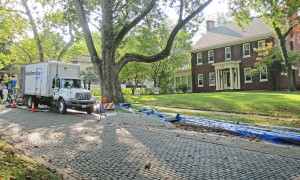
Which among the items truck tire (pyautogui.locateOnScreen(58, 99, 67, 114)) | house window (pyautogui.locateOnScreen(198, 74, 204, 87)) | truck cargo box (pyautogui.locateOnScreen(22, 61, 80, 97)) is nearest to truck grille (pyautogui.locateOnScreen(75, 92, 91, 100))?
truck tire (pyautogui.locateOnScreen(58, 99, 67, 114))

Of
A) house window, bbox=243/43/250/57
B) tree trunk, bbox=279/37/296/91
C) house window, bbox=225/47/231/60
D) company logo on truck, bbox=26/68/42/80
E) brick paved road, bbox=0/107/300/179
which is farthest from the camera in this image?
house window, bbox=225/47/231/60

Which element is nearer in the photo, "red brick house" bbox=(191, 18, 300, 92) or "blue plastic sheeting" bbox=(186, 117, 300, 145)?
"blue plastic sheeting" bbox=(186, 117, 300, 145)

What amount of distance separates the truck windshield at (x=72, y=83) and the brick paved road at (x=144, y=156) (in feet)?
27.6

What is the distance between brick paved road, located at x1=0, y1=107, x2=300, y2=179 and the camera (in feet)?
20.0

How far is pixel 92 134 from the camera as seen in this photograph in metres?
10.9

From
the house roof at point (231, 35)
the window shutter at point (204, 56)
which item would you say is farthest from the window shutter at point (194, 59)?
the window shutter at point (204, 56)

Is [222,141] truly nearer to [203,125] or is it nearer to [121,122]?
[203,125]

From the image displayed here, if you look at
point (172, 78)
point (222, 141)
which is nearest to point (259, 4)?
point (222, 141)

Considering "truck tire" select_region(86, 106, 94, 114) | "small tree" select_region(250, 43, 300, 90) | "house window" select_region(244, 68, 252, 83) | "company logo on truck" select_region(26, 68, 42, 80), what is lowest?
"truck tire" select_region(86, 106, 94, 114)

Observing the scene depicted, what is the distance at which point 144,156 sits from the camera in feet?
24.6

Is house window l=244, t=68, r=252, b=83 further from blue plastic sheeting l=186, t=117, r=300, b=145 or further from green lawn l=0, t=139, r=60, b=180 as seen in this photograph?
green lawn l=0, t=139, r=60, b=180

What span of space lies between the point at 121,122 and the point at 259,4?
46.2ft

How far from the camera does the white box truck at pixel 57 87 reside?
18967 millimetres

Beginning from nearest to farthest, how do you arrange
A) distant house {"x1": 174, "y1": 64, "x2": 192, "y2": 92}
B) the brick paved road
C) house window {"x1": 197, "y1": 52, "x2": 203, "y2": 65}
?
the brick paved road → house window {"x1": 197, "y1": 52, "x2": 203, "y2": 65} → distant house {"x1": 174, "y1": 64, "x2": 192, "y2": 92}
